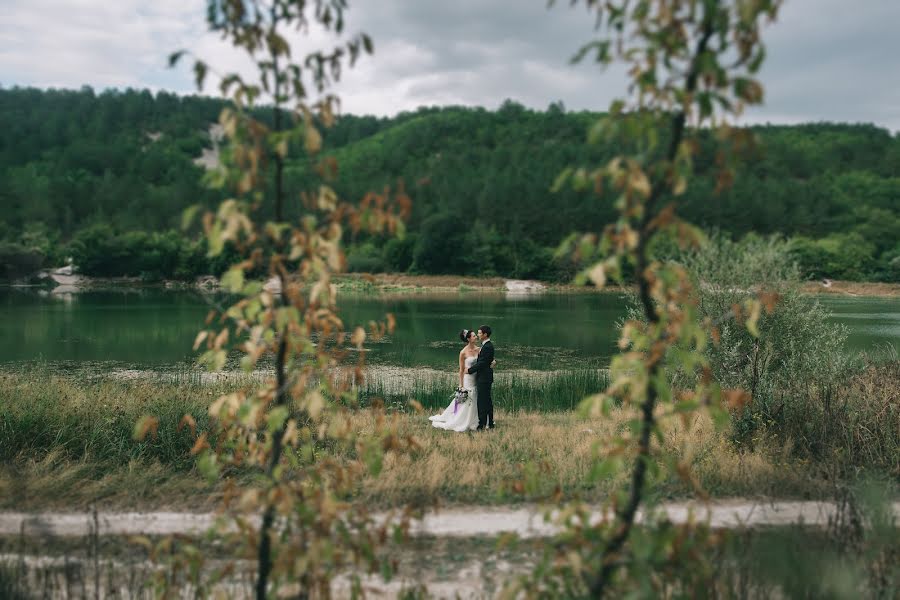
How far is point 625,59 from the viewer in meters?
2.64

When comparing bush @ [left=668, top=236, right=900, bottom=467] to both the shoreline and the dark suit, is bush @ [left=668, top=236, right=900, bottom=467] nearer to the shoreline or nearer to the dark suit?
the dark suit

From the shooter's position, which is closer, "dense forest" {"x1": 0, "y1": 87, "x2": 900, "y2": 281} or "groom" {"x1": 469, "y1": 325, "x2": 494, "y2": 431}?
"groom" {"x1": 469, "y1": 325, "x2": 494, "y2": 431}

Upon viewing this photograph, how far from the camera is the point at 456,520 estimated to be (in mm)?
6660

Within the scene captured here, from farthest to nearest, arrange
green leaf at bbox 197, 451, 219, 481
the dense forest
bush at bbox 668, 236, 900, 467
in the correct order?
the dense forest, bush at bbox 668, 236, 900, 467, green leaf at bbox 197, 451, 219, 481

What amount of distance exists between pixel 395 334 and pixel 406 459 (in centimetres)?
2359

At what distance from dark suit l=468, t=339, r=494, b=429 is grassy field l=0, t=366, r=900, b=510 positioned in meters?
1.10

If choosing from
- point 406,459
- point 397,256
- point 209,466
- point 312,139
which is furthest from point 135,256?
point 312,139

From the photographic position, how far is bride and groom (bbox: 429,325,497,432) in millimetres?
12391

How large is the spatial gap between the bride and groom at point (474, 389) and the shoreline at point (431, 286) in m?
65.6

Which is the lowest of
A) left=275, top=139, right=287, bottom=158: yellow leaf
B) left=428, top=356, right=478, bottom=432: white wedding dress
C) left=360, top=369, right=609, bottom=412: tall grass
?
left=360, top=369, right=609, bottom=412: tall grass

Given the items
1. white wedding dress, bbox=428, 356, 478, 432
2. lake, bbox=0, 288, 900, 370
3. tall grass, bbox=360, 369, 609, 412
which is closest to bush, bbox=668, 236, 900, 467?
white wedding dress, bbox=428, 356, 478, 432

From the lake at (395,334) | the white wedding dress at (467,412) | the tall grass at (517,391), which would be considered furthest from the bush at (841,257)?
the white wedding dress at (467,412)

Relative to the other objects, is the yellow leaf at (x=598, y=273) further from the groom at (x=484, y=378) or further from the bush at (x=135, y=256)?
the bush at (x=135, y=256)

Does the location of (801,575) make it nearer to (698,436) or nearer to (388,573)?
(388,573)
